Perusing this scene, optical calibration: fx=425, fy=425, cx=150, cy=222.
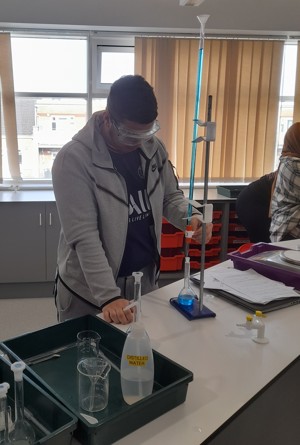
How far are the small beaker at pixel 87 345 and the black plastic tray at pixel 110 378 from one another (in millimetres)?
57

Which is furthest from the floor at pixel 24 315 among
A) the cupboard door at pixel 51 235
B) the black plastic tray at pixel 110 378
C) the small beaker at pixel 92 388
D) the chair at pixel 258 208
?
the small beaker at pixel 92 388

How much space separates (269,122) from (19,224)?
8.29ft

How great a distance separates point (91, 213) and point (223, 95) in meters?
3.02

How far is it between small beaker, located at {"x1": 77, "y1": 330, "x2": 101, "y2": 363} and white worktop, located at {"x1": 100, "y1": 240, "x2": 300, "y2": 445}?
0.21m

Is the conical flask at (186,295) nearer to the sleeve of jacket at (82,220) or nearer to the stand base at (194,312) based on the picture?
the stand base at (194,312)

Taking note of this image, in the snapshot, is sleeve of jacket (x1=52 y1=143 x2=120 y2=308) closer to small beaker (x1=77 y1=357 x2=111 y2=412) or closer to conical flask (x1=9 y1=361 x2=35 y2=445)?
small beaker (x1=77 y1=357 x2=111 y2=412)

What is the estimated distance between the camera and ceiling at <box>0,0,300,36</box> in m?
3.55

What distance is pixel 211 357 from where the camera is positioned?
119cm

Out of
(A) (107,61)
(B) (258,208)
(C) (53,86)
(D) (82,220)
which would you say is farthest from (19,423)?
(A) (107,61)

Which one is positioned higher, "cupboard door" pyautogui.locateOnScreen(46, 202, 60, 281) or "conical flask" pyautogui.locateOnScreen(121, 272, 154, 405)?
"conical flask" pyautogui.locateOnScreen(121, 272, 154, 405)

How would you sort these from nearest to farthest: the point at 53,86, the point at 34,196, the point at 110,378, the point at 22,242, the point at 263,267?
the point at 110,378 → the point at 263,267 → the point at 22,242 → the point at 34,196 → the point at 53,86

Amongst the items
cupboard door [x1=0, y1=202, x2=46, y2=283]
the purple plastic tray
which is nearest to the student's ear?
the purple plastic tray

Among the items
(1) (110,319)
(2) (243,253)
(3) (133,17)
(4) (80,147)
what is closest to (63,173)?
(4) (80,147)

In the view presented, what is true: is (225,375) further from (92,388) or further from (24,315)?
(24,315)
